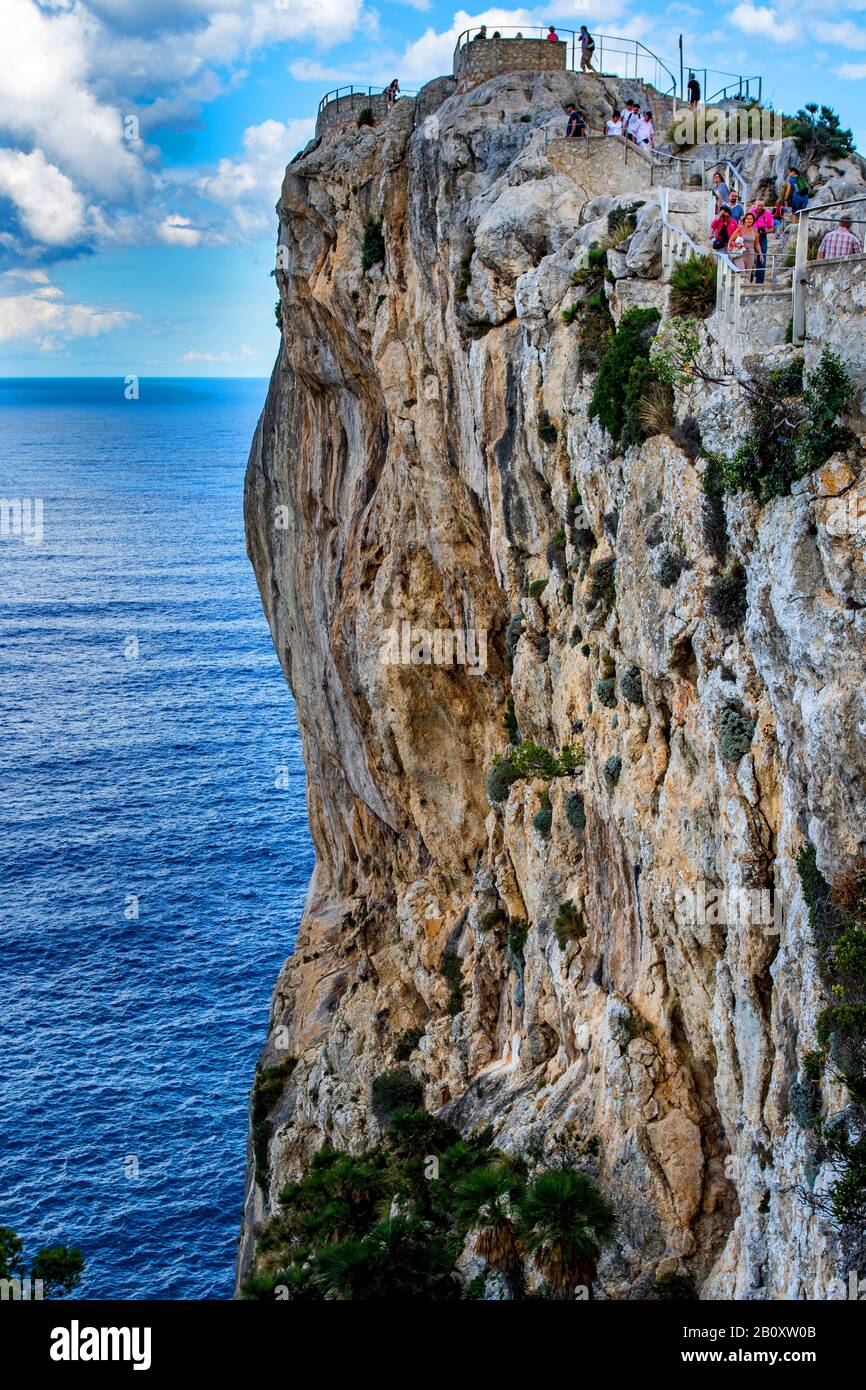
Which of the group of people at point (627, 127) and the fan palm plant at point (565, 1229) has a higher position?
the group of people at point (627, 127)

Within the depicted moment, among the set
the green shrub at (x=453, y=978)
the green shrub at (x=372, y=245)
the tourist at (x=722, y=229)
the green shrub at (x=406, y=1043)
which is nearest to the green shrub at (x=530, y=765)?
the green shrub at (x=453, y=978)

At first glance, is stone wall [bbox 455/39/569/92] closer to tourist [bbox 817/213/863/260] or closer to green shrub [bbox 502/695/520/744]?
green shrub [bbox 502/695/520/744]

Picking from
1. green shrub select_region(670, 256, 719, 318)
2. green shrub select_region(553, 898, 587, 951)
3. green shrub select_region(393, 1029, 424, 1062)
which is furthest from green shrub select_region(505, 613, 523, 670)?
green shrub select_region(393, 1029, 424, 1062)

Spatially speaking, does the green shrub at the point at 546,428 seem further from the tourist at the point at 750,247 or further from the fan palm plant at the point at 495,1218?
the fan palm plant at the point at 495,1218

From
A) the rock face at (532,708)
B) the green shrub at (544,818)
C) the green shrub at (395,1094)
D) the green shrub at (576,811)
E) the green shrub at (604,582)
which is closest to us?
the rock face at (532,708)

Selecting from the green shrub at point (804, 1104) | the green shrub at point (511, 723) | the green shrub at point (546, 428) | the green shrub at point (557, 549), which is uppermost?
the green shrub at point (546, 428)

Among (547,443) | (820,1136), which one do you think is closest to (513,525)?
(547,443)
